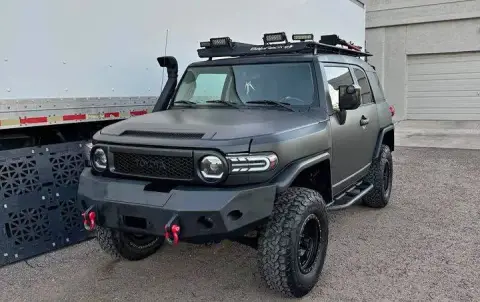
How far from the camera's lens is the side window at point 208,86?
460 cm

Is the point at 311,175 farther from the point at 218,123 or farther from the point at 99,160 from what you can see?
the point at 99,160

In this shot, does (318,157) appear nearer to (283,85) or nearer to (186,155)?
(283,85)

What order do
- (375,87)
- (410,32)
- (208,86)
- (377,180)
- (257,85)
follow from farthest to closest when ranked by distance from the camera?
(410,32) < (375,87) < (377,180) < (208,86) < (257,85)

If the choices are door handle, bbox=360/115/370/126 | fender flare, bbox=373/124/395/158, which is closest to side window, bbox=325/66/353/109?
door handle, bbox=360/115/370/126

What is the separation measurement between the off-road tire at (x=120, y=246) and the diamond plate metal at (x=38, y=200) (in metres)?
0.58

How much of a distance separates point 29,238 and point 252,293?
95.8 inches

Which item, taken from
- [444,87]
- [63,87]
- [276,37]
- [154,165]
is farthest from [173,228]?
[444,87]

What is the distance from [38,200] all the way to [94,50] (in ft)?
5.52

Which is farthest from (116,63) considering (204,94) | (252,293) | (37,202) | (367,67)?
(367,67)

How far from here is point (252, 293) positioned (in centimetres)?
376

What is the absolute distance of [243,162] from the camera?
10.6ft

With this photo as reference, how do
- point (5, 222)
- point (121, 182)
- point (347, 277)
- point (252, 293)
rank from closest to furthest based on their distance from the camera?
point (121, 182), point (252, 293), point (347, 277), point (5, 222)

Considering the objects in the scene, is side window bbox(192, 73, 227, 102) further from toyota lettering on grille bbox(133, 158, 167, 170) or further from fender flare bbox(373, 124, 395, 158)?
fender flare bbox(373, 124, 395, 158)

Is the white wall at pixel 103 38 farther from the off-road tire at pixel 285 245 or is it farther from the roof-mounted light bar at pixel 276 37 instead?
the off-road tire at pixel 285 245
